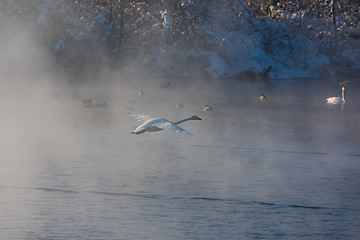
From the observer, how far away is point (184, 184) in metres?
15.4

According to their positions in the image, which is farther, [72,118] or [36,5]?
[36,5]

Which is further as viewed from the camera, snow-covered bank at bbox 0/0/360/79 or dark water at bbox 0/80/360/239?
snow-covered bank at bbox 0/0/360/79

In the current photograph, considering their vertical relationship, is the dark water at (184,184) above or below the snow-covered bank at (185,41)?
below

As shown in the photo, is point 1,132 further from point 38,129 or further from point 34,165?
point 34,165

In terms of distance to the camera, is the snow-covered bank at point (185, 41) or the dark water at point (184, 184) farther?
the snow-covered bank at point (185, 41)

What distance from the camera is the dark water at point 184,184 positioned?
483 inches

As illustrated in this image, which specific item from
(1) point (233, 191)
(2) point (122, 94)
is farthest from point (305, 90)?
(1) point (233, 191)

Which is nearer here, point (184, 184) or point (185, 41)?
point (184, 184)

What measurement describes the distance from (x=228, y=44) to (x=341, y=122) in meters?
32.0

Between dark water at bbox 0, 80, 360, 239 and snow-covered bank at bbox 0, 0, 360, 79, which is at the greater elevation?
snow-covered bank at bbox 0, 0, 360, 79

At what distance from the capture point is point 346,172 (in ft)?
55.2

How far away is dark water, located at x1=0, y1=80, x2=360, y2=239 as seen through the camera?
12.3m

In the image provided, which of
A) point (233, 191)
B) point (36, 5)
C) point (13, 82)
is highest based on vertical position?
point (36, 5)

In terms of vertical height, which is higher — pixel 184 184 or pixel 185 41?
pixel 185 41
